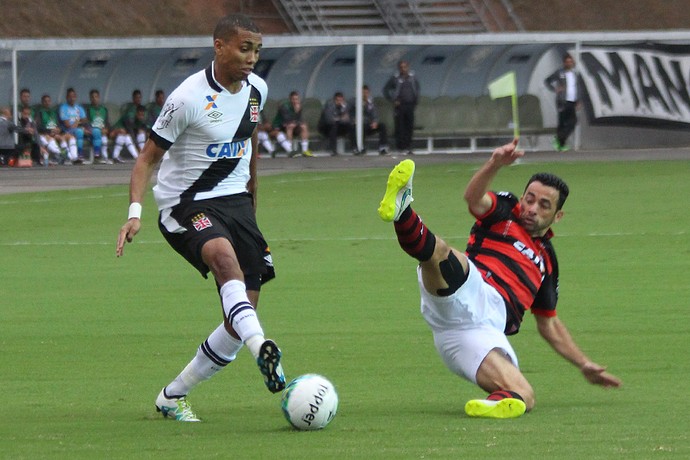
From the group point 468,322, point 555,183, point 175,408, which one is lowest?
point 175,408

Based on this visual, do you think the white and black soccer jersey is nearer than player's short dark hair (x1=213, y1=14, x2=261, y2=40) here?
No

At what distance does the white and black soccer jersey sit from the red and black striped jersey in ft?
4.77

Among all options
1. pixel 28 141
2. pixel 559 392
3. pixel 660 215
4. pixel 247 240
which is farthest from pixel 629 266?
pixel 28 141

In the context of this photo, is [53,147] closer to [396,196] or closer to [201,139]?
[201,139]

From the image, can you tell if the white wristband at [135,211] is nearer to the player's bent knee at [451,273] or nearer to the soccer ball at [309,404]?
the soccer ball at [309,404]

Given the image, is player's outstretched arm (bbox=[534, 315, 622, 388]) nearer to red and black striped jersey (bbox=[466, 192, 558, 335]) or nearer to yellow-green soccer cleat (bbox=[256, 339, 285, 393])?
red and black striped jersey (bbox=[466, 192, 558, 335])

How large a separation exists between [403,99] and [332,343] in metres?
22.5

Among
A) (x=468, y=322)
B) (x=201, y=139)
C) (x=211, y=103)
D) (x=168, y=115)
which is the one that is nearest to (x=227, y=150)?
(x=201, y=139)

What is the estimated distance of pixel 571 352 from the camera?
813cm

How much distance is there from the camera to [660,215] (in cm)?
1980

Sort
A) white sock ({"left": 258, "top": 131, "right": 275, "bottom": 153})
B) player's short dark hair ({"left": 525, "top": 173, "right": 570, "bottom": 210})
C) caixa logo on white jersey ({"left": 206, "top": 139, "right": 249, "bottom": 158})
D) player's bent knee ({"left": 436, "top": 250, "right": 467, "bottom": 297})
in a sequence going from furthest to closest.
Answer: white sock ({"left": 258, "top": 131, "right": 275, "bottom": 153}), player's short dark hair ({"left": 525, "top": 173, "right": 570, "bottom": 210}), caixa logo on white jersey ({"left": 206, "top": 139, "right": 249, "bottom": 158}), player's bent knee ({"left": 436, "top": 250, "right": 467, "bottom": 297})

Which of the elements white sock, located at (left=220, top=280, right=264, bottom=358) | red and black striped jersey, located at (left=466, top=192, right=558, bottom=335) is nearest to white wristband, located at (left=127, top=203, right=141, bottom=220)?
white sock, located at (left=220, top=280, right=264, bottom=358)

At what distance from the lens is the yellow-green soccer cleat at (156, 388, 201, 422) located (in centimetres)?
757

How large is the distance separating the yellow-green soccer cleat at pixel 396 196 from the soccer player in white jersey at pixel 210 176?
87cm
